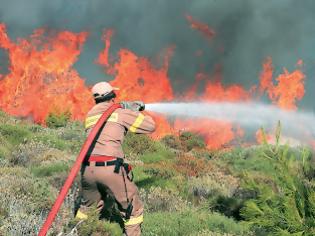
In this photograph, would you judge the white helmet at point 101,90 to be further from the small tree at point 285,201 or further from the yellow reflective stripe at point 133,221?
the small tree at point 285,201

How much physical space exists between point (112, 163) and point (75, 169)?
98cm

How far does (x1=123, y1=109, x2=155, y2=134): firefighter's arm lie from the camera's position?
224 inches

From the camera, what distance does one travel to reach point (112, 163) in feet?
18.2

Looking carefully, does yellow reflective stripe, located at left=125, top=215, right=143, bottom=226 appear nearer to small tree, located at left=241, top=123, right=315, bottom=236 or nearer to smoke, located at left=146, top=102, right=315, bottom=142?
small tree, located at left=241, top=123, right=315, bottom=236

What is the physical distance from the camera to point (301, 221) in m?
4.29

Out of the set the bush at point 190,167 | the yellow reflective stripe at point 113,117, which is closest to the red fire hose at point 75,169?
the yellow reflective stripe at point 113,117

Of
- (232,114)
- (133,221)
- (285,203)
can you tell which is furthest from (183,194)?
(285,203)

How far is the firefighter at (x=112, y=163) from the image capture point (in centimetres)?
554

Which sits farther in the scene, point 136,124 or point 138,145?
point 138,145

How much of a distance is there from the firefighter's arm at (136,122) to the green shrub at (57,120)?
71.4 ft

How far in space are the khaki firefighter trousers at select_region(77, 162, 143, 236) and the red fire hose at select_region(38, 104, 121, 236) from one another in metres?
0.64

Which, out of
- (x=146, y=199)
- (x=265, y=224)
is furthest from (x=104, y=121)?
(x=146, y=199)

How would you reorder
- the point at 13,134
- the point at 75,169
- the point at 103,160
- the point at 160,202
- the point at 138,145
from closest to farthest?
the point at 75,169
the point at 103,160
the point at 160,202
the point at 13,134
the point at 138,145

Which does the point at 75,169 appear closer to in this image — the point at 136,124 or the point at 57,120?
the point at 136,124
